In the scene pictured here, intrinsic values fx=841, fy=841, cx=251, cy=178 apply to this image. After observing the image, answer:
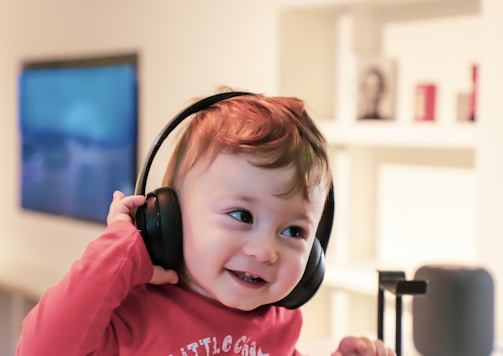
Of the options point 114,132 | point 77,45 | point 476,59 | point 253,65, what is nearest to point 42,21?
point 77,45

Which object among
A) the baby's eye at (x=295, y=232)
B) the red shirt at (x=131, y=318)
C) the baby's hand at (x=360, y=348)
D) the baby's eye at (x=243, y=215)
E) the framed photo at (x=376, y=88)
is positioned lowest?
the baby's hand at (x=360, y=348)

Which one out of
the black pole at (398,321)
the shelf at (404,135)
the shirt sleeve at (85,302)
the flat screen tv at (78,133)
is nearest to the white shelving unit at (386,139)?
the shelf at (404,135)

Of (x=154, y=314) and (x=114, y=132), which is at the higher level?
(x=114, y=132)

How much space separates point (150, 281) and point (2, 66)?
385cm

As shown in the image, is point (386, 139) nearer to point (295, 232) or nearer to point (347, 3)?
point (347, 3)

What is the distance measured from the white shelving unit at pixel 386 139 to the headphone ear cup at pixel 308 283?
4.79 ft

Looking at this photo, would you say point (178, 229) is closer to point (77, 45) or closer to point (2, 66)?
point (77, 45)

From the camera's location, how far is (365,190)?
2.91 m

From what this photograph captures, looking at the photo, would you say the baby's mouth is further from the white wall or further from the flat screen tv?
the flat screen tv

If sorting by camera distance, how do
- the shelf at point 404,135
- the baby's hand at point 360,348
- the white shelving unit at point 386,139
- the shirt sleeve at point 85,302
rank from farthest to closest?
the white shelving unit at point 386,139
the shelf at point 404,135
the baby's hand at point 360,348
the shirt sleeve at point 85,302

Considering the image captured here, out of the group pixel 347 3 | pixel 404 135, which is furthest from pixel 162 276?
pixel 347 3

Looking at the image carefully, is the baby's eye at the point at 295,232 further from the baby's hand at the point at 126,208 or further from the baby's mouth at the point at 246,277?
the baby's hand at the point at 126,208

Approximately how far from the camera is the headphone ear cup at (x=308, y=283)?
982 mm

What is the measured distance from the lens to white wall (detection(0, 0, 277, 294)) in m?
3.01
